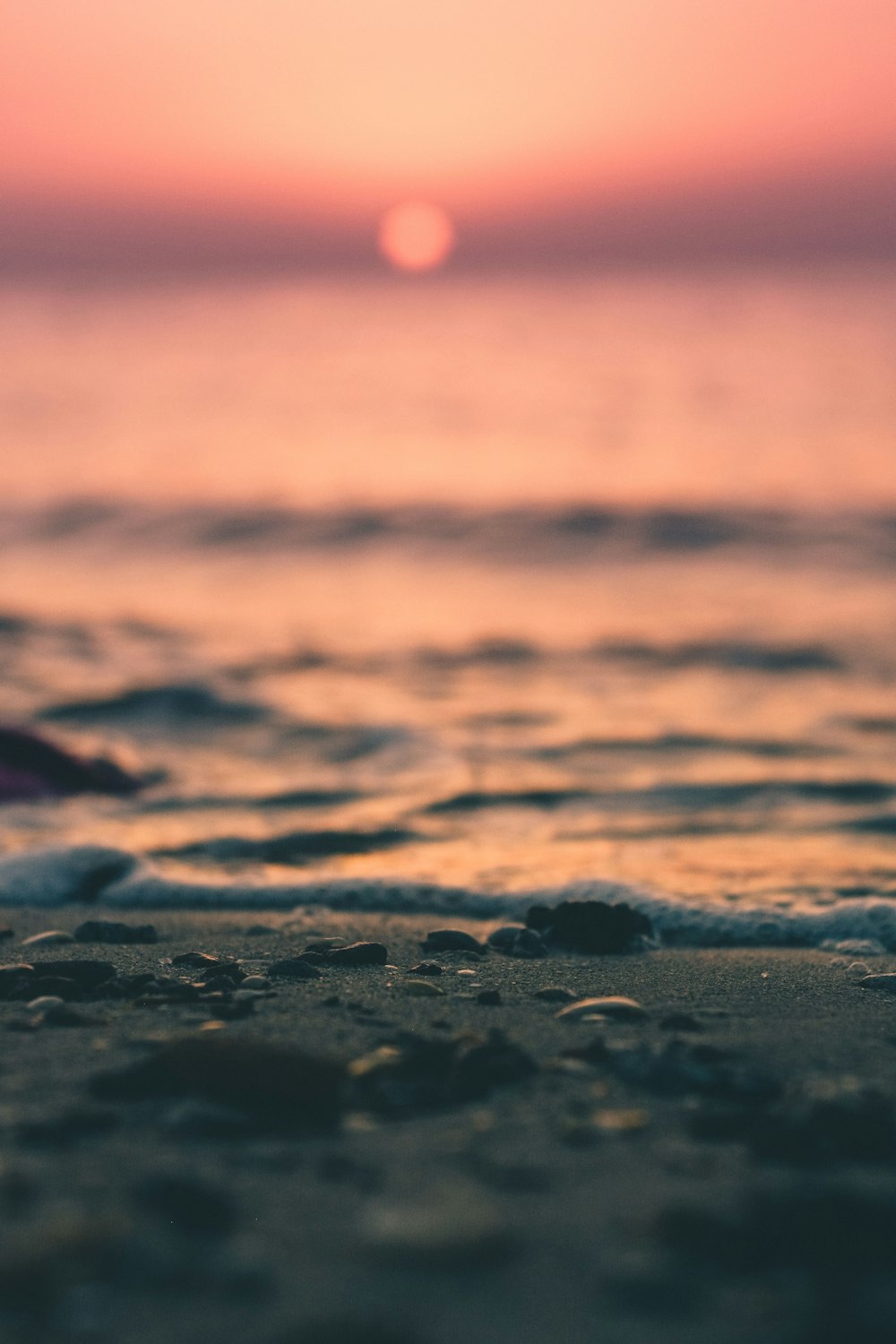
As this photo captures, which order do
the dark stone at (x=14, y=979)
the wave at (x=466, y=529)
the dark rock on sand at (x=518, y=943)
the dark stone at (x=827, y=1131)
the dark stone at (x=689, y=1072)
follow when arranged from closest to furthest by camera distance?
the dark stone at (x=827, y=1131), the dark stone at (x=689, y=1072), the dark stone at (x=14, y=979), the dark rock on sand at (x=518, y=943), the wave at (x=466, y=529)

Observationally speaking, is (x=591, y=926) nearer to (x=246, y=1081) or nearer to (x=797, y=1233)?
(x=246, y=1081)

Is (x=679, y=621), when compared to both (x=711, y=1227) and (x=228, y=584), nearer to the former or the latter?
(x=228, y=584)

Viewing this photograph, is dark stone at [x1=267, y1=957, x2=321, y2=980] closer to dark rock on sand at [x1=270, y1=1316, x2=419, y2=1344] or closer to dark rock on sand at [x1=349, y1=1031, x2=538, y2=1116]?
dark rock on sand at [x1=349, y1=1031, x2=538, y2=1116]

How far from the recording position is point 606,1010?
2498 millimetres

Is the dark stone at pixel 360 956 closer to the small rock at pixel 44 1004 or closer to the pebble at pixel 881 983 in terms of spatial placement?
the small rock at pixel 44 1004

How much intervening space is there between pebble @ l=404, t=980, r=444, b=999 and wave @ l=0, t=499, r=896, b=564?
11.2 meters

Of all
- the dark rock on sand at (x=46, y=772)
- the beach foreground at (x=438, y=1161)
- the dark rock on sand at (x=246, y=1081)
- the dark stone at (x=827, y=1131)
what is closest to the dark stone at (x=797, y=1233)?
the beach foreground at (x=438, y=1161)

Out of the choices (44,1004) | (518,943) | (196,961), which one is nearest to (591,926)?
(518,943)

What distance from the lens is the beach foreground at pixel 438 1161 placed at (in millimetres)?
1432

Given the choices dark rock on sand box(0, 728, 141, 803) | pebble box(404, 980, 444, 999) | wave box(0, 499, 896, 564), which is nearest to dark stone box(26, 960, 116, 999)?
pebble box(404, 980, 444, 999)

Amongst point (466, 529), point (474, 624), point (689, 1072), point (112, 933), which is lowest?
point (689, 1072)

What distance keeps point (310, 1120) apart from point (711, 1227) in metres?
0.62

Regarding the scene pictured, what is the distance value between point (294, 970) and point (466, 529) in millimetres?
12625

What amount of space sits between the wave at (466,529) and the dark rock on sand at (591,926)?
10.4 metres
